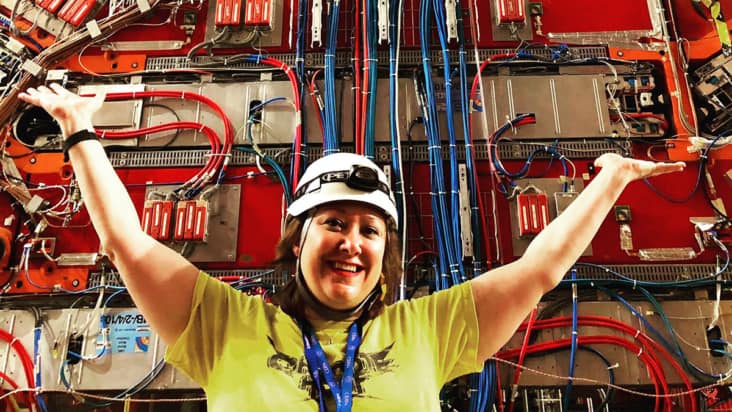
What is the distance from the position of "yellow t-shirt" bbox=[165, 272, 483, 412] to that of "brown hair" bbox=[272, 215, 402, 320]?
0.12ft

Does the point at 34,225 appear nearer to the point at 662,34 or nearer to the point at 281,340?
the point at 281,340

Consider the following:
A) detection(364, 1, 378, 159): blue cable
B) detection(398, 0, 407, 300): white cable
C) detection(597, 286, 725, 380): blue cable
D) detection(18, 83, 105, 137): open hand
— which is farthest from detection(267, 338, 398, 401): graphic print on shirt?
detection(597, 286, 725, 380): blue cable

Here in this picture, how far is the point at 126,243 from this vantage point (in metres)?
1.30

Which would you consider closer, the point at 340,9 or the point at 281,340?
the point at 281,340

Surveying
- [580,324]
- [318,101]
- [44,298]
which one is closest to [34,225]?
[44,298]

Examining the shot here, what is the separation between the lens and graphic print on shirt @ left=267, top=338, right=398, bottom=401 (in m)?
1.34

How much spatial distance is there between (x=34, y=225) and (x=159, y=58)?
1.41 m

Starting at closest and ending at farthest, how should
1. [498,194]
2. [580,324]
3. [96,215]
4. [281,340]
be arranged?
[96,215] < [281,340] < [580,324] < [498,194]

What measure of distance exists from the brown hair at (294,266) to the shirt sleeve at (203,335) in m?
0.18

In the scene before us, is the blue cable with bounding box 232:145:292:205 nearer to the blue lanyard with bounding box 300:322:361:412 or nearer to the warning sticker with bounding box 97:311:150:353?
the warning sticker with bounding box 97:311:150:353

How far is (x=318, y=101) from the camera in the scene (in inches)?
129

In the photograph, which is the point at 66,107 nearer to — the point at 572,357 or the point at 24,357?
the point at 24,357

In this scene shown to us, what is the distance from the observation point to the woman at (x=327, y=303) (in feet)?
4.33

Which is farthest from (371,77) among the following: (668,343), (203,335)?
(668,343)
